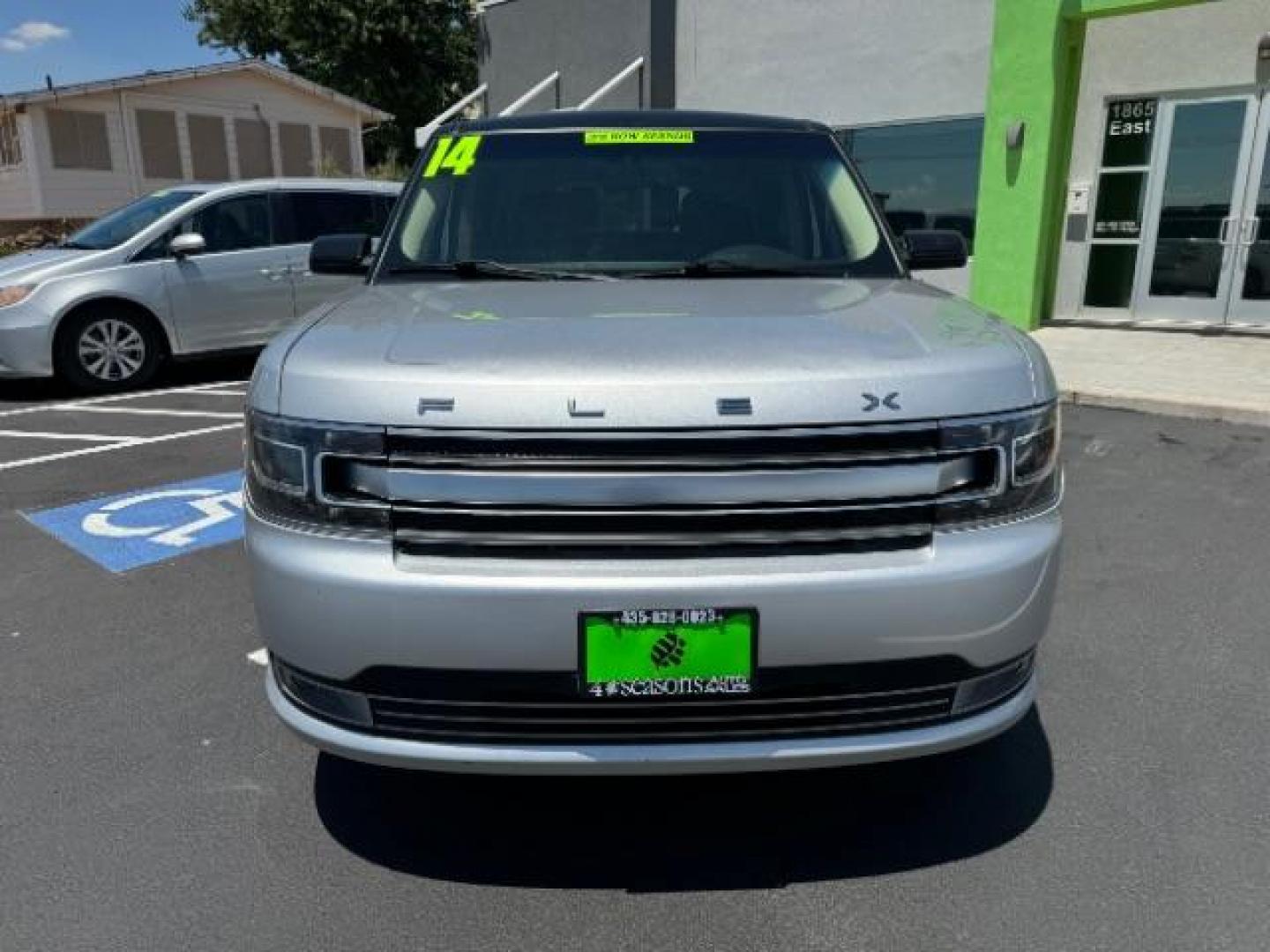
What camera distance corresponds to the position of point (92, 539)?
465cm

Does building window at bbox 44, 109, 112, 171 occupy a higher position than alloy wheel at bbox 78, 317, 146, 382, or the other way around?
building window at bbox 44, 109, 112, 171

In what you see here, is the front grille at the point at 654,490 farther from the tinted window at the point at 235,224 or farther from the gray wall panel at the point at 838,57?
the gray wall panel at the point at 838,57

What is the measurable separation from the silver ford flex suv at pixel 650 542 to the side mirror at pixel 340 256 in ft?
5.24

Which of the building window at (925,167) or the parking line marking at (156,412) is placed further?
the building window at (925,167)

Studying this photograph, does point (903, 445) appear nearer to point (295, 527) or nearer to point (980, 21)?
point (295, 527)

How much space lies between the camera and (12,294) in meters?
7.67

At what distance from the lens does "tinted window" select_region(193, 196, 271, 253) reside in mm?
8461

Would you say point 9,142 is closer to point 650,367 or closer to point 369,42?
point 369,42

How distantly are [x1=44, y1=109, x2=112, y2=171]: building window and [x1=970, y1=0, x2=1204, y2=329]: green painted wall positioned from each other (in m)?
22.1

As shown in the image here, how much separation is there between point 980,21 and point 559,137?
10203mm

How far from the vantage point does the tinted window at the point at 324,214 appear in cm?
895

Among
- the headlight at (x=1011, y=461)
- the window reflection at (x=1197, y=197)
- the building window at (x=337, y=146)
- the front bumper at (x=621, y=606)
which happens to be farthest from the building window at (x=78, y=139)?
the headlight at (x=1011, y=461)

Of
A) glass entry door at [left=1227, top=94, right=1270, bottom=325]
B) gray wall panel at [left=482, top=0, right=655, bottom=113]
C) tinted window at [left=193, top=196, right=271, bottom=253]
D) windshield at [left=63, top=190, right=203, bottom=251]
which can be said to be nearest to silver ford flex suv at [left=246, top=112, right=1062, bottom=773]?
tinted window at [left=193, top=196, right=271, bottom=253]

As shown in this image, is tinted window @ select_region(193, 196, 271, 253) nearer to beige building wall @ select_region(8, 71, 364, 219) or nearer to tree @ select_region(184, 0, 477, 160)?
beige building wall @ select_region(8, 71, 364, 219)
